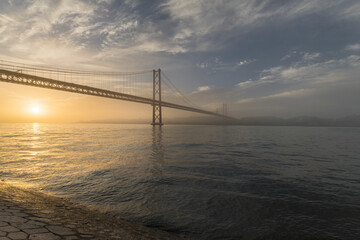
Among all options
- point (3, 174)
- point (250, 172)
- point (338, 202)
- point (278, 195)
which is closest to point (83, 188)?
point (3, 174)

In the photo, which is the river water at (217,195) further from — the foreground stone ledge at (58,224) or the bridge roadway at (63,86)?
the bridge roadway at (63,86)

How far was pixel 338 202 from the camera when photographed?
5.05 metres

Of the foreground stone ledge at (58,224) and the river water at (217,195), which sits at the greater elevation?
the foreground stone ledge at (58,224)

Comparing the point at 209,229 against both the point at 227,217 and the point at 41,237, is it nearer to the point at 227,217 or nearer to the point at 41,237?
the point at 227,217

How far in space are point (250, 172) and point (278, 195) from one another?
2604mm

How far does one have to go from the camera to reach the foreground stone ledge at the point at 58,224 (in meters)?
2.47

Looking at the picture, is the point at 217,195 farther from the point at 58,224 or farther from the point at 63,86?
the point at 63,86

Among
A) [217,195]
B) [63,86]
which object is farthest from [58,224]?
[63,86]

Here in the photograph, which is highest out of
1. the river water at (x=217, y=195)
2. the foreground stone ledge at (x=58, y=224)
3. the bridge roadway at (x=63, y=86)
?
the bridge roadway at (x=63, y=86)

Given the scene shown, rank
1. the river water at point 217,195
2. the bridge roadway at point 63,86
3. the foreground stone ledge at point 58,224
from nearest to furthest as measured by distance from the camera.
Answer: the foreground stone ledge at point 58,224
the river water at point 217,195
the bridge roadway at point 63,86

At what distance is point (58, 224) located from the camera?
2.96m

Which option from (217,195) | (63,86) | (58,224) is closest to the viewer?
(58,224)

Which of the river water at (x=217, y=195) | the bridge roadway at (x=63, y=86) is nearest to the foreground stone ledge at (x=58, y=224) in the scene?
the river water at (x=217, y=195)

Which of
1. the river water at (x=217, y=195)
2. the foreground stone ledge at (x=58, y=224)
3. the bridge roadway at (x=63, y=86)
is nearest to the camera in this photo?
the foreground stone ledge at (x=58, y=224)
